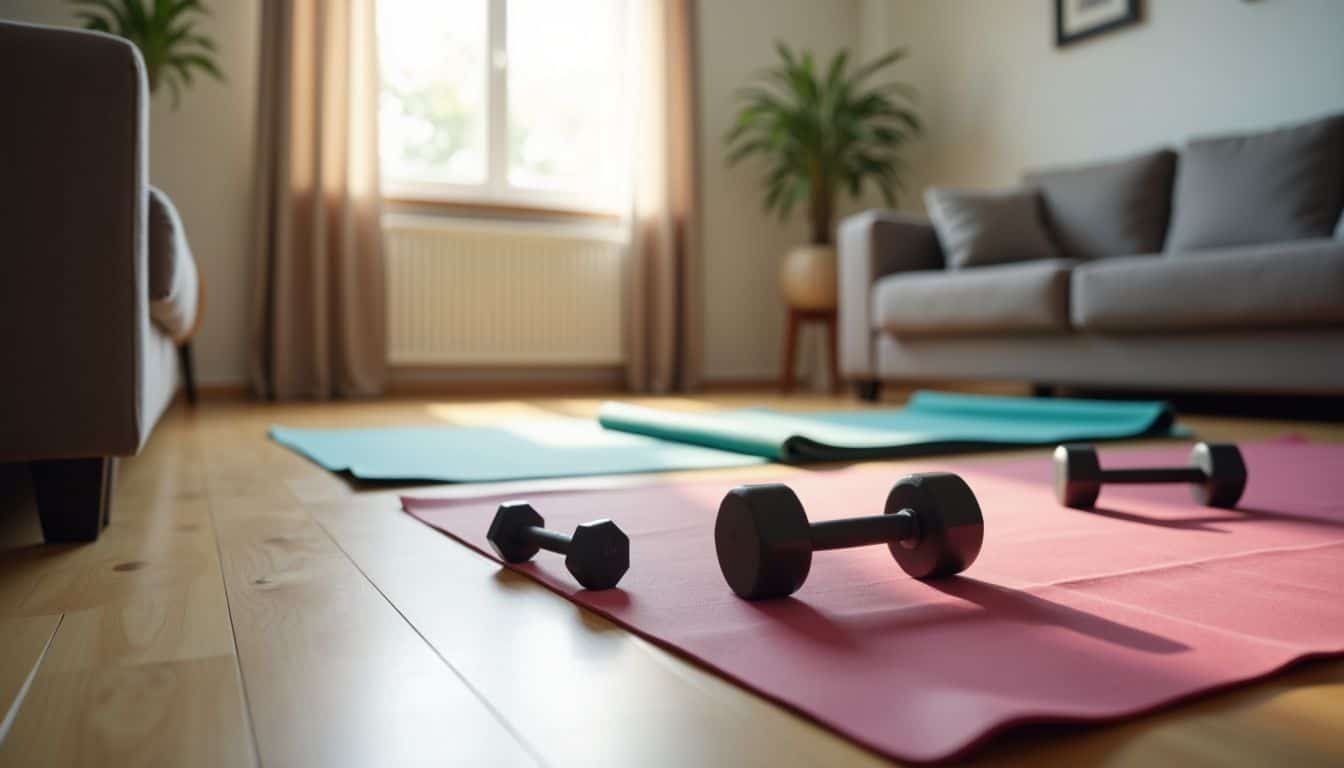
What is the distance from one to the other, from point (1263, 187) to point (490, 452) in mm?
2649

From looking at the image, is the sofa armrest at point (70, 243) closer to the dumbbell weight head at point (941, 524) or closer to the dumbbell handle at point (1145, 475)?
the dumbbell weight head at point (941, 524)

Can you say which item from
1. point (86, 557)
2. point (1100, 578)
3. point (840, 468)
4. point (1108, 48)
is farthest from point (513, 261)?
point (1100, 578)

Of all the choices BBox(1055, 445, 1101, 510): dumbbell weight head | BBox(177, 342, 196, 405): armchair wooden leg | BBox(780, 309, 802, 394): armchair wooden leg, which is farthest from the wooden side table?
BBox(1055, 445, 1101, 510): dumbbell weight head

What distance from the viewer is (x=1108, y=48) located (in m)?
4.25

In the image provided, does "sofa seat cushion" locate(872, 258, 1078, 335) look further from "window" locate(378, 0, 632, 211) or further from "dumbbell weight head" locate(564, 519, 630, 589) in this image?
"dumbbell weight head" locate(564, 519, 630, 589)

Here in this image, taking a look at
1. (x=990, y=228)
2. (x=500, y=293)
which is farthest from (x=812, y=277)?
(x=500, y=293)

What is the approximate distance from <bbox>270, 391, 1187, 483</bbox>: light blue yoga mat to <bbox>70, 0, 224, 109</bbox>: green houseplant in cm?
173

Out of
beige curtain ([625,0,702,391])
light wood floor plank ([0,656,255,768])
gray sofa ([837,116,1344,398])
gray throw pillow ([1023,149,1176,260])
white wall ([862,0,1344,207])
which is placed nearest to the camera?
light wood floor plank ([0,656,255,768])

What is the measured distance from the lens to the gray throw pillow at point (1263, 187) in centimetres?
313

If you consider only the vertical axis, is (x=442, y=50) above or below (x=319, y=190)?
above

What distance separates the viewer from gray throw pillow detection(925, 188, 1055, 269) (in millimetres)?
3783

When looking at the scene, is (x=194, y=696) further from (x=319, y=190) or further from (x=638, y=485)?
(x=319, y=190)

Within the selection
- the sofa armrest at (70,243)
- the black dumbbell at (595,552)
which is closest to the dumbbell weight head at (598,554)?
the black dumbbell at (595,552)

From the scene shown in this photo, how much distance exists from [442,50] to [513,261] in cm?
100
